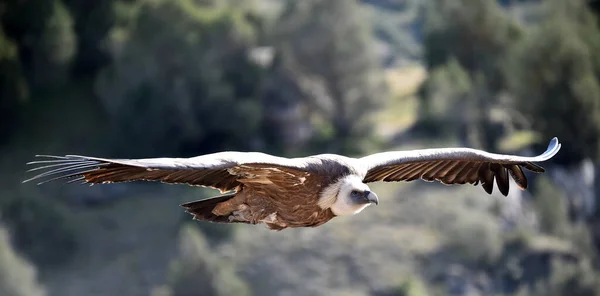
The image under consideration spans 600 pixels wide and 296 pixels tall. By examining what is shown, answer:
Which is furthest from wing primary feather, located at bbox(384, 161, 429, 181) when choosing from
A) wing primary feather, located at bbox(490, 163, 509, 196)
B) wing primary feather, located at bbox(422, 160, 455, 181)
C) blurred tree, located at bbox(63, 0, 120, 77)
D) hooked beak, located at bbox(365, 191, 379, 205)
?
blurred tree, located at bbox(63, 0, 120, 77)

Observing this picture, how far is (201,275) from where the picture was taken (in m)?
37.0

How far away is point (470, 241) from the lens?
122ft

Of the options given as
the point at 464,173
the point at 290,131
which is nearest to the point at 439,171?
the point at 464,173

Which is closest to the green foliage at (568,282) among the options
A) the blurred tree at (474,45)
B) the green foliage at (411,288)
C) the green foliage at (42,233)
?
the green foliage at (411,288)

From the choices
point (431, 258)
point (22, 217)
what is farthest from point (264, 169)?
point (22, 217)

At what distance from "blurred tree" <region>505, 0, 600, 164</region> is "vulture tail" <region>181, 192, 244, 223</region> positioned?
32.3 meters

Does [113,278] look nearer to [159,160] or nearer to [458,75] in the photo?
[458,75]

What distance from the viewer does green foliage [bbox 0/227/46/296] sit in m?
35.8

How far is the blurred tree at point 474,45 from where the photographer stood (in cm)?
4559

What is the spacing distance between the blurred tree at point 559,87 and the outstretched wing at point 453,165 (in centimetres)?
3040

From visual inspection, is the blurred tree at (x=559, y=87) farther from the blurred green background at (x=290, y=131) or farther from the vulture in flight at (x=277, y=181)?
the vulture in flight at (x=277, y=181)

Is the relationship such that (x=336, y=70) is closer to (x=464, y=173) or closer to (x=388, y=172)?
(x=464, y=173)

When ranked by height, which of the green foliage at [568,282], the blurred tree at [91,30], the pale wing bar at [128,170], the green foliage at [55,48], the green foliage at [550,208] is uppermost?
the blurred tree at [91,30]

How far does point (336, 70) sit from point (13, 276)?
13845mm
